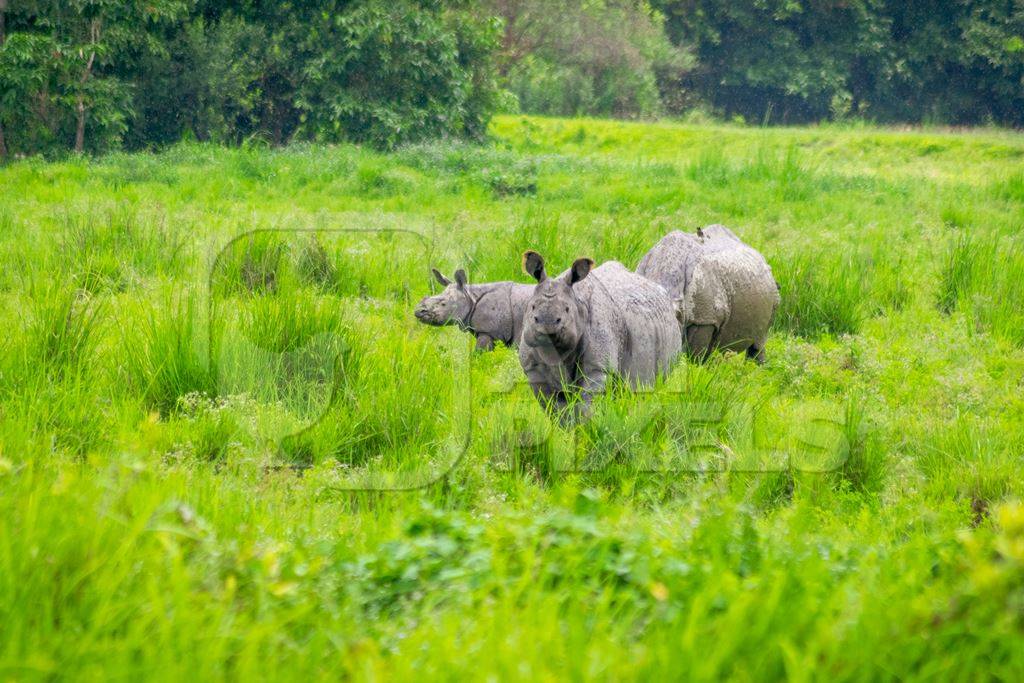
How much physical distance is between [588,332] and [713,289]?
149 centimetres

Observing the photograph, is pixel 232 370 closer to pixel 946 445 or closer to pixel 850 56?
pixel 946 445

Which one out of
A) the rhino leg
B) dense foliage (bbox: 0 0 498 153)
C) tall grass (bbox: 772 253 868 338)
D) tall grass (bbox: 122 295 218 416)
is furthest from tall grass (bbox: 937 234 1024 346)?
dense foliage (bbox: 0 0 498 153)

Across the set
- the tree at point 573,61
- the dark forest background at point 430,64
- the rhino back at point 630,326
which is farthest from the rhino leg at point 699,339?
the tree at point 573,61

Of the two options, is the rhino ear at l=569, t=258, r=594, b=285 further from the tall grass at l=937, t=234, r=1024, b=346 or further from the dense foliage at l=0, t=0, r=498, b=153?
the dense foliage at l=0, t=0, r=498, b=153

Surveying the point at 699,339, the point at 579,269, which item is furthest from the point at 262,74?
the point at 579,269

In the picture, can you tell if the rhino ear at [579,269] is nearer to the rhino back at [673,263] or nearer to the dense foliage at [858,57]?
the rhino back at [673,263]

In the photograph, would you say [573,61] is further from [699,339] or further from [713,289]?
[713,289]

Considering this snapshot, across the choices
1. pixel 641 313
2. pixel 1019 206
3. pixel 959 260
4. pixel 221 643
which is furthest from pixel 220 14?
pixel 221 643

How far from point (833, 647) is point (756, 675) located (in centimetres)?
19

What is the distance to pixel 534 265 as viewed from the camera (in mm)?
5402

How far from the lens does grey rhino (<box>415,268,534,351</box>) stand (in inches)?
303

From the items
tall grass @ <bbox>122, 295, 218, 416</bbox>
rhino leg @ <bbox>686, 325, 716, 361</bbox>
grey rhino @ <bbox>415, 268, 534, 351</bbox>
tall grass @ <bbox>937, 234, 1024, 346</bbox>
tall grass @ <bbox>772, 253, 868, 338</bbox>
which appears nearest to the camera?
tall grass @ <bbox>122, 295, 218, 416</bbox>

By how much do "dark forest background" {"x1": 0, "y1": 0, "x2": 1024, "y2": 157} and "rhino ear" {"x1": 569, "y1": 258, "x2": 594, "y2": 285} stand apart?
42.6 ft

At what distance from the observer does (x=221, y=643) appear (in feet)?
8.23
